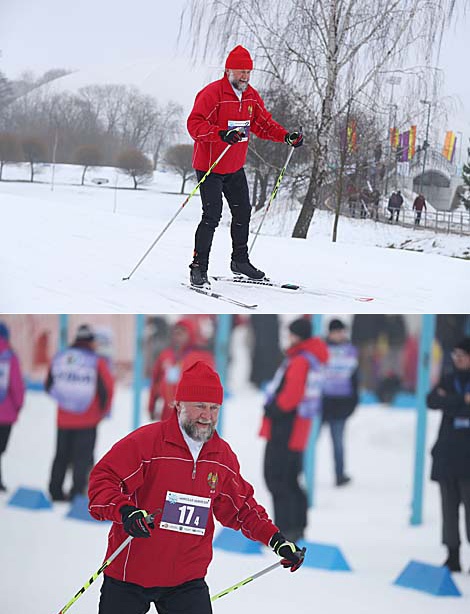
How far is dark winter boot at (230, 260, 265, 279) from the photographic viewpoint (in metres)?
3.23

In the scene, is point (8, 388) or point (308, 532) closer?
point (308, 532)

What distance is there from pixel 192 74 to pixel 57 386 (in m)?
1.56

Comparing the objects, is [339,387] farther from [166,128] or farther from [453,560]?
[166,128]

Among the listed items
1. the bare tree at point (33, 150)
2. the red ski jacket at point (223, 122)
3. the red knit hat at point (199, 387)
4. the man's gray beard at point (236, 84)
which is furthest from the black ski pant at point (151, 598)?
the bare tree at point (33, 150)

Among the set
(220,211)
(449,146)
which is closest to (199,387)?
(220,211)

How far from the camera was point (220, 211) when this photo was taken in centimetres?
324

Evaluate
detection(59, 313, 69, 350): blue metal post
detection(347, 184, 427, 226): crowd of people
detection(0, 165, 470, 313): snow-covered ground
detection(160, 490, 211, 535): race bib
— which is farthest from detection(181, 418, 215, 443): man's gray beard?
detection(59, 313, 69, 350): blue metal post

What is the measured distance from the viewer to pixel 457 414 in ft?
13.0

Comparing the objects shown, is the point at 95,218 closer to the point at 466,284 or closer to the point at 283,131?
the point at 283,131

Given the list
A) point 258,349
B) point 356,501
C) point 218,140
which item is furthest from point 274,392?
point 218,140

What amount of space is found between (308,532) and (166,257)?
4.93 feet

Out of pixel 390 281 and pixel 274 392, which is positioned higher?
pixel 390 281

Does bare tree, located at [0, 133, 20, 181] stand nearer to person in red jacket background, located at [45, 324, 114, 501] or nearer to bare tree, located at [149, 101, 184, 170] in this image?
bare tree, located at [149, 101, 184, 170]

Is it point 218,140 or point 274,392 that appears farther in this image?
point 274,392
